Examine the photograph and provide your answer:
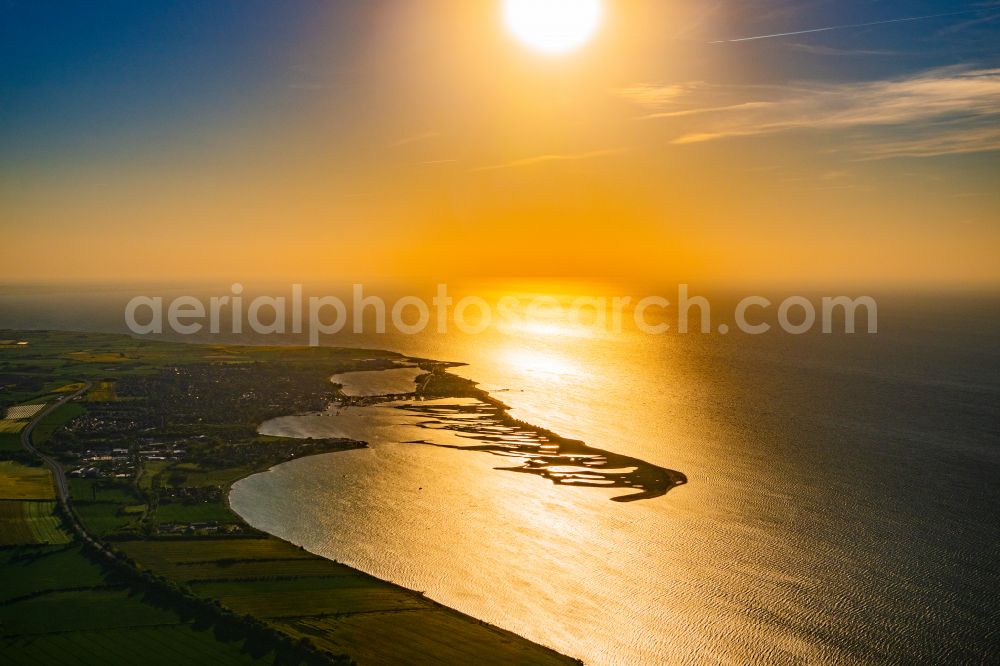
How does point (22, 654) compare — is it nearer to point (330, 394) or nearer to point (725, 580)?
point (725, 580)

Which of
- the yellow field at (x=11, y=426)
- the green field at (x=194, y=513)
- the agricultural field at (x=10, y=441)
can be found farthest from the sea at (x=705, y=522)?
the yellow field at (x=11, y=426)

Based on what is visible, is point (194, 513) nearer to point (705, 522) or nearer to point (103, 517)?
point (103, 517)

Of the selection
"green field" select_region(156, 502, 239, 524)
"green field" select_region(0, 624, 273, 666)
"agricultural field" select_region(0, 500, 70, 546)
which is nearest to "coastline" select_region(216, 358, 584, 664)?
"green field" select_region(156, 502, 239, 524)

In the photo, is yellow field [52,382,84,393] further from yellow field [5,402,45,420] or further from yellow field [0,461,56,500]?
yellow field [0,461,56,500]

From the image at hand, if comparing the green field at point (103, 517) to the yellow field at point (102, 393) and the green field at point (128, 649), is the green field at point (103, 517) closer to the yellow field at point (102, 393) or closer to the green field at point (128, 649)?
the green field at point (128, 649)

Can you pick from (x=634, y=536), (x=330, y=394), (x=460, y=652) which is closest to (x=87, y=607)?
(x=460, y=652)

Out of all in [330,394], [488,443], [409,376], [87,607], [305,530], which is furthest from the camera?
[409,376]

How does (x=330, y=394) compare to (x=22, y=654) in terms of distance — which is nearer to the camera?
(x=22, y=654)
